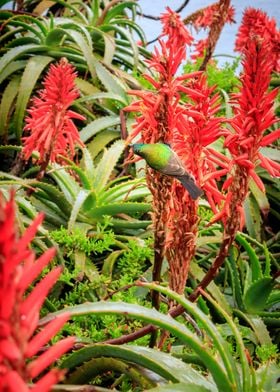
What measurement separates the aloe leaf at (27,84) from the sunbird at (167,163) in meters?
1.10

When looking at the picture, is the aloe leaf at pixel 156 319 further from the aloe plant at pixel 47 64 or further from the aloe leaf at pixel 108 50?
the aloe leaf at pixel 108 50

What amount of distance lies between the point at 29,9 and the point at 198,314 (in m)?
2.20

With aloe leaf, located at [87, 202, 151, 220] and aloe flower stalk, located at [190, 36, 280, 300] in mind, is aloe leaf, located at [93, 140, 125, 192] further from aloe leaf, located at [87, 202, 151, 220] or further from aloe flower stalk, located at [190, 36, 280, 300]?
aloe flower stalk, located at [190, 36, 280, 300]

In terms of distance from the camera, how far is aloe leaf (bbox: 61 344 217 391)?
23.5 inches

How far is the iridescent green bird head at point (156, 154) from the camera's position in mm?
613

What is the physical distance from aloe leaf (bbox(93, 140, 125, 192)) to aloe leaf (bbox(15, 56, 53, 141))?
34cm

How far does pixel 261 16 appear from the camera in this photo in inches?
80.7

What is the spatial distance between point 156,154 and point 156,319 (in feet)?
0.57

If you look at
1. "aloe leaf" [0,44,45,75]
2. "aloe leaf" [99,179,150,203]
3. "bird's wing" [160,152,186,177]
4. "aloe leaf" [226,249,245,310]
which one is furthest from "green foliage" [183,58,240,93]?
"bird's wing" [160,152,186,177]

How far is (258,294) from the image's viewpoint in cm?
123

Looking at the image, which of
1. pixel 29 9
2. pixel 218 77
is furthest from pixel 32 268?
pixel 29 9

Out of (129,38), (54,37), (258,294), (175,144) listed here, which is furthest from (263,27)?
(175,144)

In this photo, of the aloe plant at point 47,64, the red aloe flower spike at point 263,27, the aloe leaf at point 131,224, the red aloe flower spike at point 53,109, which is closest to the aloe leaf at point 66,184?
the aloe leaf at point 131,224

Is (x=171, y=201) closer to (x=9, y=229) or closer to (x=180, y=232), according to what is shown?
(x=180, y=232)
